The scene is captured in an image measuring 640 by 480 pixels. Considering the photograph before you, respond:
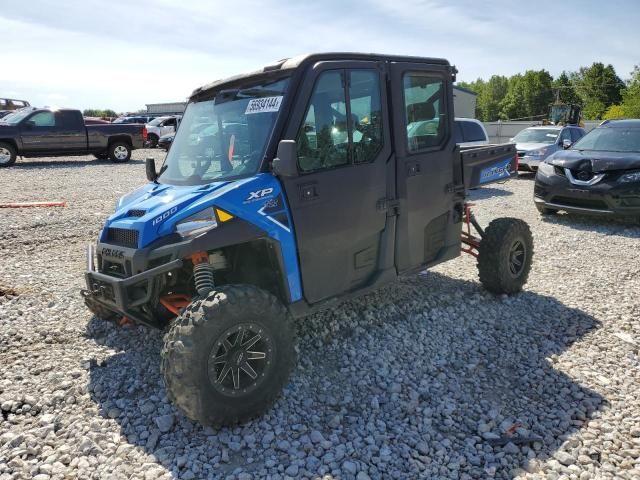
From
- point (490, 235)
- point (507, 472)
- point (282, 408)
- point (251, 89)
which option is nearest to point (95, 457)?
point (282, 408)

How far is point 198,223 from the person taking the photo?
10.5ft

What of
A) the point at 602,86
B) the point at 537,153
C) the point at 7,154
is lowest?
the point at 537,153

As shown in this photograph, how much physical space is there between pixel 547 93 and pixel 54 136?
341ft

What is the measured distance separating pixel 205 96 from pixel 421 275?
328 centimetres

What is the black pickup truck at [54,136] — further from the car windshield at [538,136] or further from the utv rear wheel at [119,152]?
the car windshield at [538,136]

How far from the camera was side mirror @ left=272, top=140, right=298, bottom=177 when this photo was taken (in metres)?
3.19

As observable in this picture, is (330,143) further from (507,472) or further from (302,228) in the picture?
(507,472)

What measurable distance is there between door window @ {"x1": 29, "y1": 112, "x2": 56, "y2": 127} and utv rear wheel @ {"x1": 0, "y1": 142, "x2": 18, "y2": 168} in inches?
41.7

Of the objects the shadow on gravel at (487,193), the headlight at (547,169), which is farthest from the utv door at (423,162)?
the shadow on gravel at (487,193)

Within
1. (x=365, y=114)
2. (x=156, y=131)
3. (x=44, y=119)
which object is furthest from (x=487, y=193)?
(x=156, y=131)

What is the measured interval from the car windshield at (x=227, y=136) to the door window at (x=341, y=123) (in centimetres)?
27

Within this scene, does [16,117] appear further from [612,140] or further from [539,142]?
[612,140]

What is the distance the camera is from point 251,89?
3.63 metres

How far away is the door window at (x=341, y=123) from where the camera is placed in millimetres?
3559
